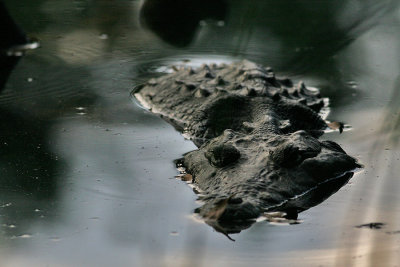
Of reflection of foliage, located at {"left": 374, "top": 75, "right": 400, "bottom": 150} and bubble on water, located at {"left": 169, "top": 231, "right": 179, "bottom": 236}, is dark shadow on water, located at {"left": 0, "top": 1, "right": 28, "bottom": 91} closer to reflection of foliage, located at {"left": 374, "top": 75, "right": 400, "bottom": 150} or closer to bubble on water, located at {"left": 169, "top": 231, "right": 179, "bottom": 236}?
reflection of foliage, located at {"left": 374, "top": 75, "right": 400, "bottom": 150}

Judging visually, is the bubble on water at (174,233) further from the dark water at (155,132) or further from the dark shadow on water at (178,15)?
the dark shadow on water at (178,15)

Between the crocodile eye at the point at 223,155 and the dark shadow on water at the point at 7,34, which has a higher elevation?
the crocodile eye at the point at 223,155

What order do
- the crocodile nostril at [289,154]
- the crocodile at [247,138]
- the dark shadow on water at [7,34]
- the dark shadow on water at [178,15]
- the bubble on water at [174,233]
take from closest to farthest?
the bubble on water at [174,233] < the crocodile at [247,138] < the crocodile nostril at [289,154] < the dark shadow on water at [7,34] < the dark shadow on water at [178,15]

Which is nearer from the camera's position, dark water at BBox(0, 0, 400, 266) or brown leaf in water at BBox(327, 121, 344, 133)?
dark water at BBox(0, 0, 400, 266)

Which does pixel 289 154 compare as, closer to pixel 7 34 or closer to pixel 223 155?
pixel 223 155

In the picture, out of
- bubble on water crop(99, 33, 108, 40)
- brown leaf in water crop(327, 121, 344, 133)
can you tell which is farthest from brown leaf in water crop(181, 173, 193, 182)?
bubble on water crop(99, 33, 108, 40)

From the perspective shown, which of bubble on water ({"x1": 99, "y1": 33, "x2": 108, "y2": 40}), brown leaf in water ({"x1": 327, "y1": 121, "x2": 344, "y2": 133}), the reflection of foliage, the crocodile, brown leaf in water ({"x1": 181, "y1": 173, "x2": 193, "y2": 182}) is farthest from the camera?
bubble on water ({"x1": 99, "y1": 33, "x2": 108, "y2": 40})

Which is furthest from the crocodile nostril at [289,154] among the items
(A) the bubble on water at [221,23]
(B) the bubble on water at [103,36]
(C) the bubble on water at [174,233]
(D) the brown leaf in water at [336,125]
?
(A) the bubble on water at [221,23]
